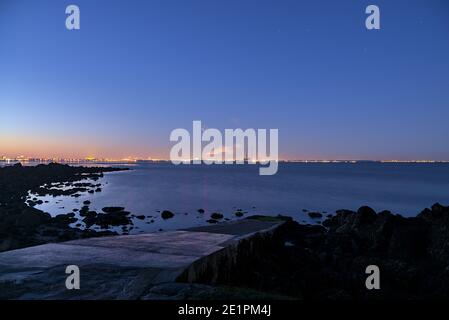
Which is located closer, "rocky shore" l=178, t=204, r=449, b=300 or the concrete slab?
the concrete slab

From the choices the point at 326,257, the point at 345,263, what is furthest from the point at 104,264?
the point at 326,257

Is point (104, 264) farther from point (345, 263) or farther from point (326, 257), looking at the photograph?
point (326, 257)

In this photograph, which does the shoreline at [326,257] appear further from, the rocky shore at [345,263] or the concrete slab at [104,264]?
the concrete slab at [104,264]

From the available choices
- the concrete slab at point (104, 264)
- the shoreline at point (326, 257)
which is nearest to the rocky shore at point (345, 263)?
the shoreline at point (326, 257)

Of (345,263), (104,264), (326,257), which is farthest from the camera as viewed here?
(326,257)

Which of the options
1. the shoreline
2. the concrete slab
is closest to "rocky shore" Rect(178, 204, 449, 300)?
the shoreline

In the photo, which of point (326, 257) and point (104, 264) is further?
point (326, 257)

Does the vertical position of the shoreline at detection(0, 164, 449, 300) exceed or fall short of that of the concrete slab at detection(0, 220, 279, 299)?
it falls short

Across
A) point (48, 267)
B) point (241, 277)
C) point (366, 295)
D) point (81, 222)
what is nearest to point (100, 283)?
point (48, 267)

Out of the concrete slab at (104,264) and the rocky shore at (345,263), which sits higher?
the concrete slab at (104,264)

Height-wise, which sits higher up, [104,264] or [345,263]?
[104,264]

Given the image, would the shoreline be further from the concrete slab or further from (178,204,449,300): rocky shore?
the concrete slab

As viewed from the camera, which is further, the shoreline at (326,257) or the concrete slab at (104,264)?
the shoreline at (326,257)
